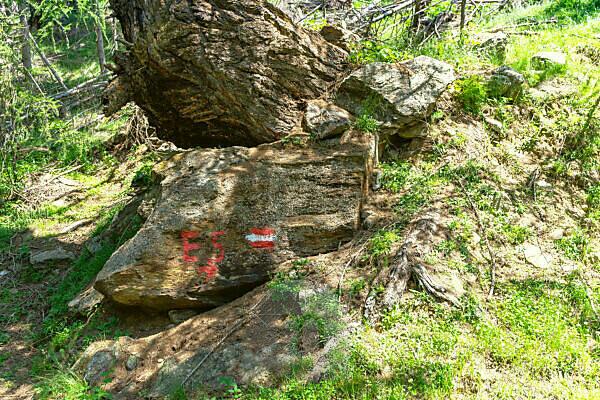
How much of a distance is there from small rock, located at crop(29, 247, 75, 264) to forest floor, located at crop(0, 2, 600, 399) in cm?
7

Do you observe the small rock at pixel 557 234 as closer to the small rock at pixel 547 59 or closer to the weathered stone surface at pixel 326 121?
the weathered stone surface at pixel 326 121

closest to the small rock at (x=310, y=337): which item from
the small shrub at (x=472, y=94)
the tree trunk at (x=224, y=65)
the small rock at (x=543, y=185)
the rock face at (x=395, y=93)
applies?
the tree trunk at (x=224, y=65)

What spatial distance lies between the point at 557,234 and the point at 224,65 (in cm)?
422

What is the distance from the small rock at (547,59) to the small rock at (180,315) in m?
5.72

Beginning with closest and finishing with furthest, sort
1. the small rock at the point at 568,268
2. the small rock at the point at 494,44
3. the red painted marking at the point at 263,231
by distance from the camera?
the small rock at the point at 568,268 → the red painted marking at the point at 263,231 → the small rock at the point at 494,44

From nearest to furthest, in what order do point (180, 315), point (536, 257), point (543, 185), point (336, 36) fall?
point (536, 257) → point (180, 315) → point (543, 185) → point (336, 36)

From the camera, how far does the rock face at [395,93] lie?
566 centimetres

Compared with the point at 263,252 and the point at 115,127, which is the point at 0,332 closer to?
the point at 263,252

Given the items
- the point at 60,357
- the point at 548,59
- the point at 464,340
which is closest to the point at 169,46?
the point at 60,357

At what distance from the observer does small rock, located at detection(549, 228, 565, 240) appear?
4.84 meters

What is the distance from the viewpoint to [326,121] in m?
5.52

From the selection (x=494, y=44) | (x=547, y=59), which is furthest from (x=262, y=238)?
(x=494, y=44)

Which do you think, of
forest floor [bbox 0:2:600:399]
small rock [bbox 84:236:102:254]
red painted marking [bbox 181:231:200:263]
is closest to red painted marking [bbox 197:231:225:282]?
red painted marking [bbox 181:231:200:263]

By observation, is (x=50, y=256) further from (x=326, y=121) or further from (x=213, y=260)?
(x=326, y=121)
